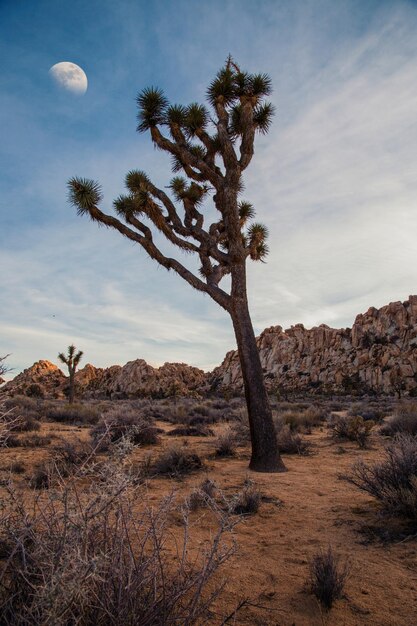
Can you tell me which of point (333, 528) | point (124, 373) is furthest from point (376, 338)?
point (333, 528)

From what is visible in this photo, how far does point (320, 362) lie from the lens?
56.9m

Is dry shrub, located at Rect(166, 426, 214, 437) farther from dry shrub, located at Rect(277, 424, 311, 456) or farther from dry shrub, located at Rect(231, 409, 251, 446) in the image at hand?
dry shrub, located at Rect(277, 424, 311, 456)

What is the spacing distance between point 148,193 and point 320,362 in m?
51.6

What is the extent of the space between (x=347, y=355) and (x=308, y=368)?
601 centimetres

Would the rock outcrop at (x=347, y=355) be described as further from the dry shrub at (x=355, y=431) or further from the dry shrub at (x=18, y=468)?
the dry shrub at (x=18, y=468)

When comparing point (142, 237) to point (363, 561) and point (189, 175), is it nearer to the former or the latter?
point (189, 175)

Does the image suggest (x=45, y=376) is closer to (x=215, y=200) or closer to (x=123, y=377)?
(x=123, y=377)

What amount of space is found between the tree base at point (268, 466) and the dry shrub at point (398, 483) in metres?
2.30

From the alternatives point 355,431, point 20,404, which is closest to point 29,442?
point 355,431

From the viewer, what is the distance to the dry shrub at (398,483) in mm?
4074

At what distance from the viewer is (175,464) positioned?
268 inches

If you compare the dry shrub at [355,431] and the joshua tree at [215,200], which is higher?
the joshua tree at [215,200]

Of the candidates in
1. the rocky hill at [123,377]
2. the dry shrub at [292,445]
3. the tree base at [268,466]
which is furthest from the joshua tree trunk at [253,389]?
the rocky hill at [123,377]

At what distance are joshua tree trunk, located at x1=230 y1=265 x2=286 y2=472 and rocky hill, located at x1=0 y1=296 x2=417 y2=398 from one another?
30224 mm
